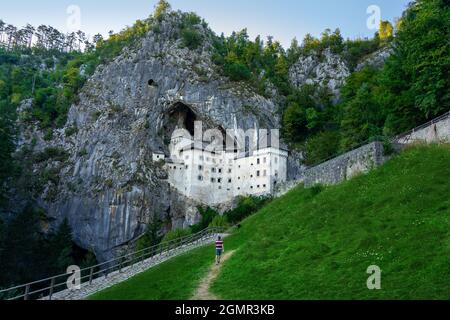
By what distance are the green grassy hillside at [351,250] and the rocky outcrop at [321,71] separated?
222 feet

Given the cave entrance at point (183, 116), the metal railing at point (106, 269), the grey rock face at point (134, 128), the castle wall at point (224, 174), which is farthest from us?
the cave entrance at point (183, 116)

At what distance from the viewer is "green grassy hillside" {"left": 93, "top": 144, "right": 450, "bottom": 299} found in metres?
14.6

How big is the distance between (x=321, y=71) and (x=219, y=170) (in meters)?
35.2

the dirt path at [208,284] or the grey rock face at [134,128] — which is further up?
the grey rock face at [134,128]

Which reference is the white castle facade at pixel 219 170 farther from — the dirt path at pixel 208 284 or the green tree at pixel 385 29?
the green tree at pixel 385 29

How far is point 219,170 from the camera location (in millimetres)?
80062

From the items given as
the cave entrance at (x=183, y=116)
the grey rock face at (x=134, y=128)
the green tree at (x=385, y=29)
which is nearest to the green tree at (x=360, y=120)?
the grey rock face at (x=134, y=128)

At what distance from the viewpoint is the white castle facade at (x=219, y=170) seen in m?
75.6

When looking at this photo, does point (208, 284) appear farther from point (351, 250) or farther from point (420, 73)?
point (420, 73)

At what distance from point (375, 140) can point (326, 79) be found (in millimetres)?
67009

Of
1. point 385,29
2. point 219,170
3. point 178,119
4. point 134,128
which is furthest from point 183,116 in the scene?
point 385,29
